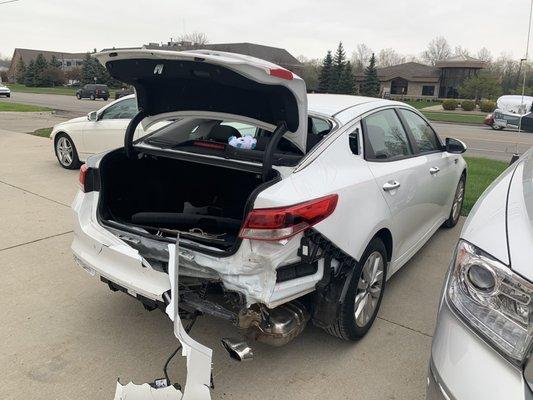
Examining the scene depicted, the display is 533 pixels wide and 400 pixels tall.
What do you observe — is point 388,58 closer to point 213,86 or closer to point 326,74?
point 326,74

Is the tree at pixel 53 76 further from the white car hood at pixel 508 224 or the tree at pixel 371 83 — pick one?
the white car hood at pixel 508 224

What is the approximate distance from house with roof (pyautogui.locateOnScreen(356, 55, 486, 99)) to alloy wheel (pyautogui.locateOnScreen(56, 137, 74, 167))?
5990 cm

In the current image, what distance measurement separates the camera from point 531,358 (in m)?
1.47

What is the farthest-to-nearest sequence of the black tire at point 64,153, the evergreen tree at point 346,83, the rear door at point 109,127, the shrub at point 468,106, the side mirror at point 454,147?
the evergreen tree at point 346,83, the shrub at point 468,106, the black tire at point 64,153, the rear door at point 109,127, the side mirror at point 454,147

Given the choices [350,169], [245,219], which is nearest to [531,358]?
[245,219]

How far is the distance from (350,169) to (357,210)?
291mm

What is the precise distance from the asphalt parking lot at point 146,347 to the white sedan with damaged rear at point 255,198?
0.27 m

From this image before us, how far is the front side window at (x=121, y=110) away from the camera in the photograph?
311 inches

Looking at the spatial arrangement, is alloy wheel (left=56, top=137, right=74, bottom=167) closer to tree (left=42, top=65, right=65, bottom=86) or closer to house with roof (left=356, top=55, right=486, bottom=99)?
house with roof (left=356, top=55, right=486, bottom=99)

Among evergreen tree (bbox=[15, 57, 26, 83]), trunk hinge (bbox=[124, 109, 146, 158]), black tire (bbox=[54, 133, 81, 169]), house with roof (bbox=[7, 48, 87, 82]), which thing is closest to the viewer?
trunk hinge (bbox=[124, 109, 146, 158])

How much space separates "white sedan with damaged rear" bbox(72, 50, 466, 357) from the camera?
2.41 metres

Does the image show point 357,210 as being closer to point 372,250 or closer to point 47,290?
point 372,250

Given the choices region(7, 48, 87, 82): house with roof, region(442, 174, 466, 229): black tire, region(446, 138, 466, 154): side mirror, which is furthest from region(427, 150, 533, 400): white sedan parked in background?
region(7, 48, 87, 82): house with roof

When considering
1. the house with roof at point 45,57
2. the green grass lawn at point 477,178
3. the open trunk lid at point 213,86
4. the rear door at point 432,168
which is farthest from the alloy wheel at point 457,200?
the house with roof at point 45,57
